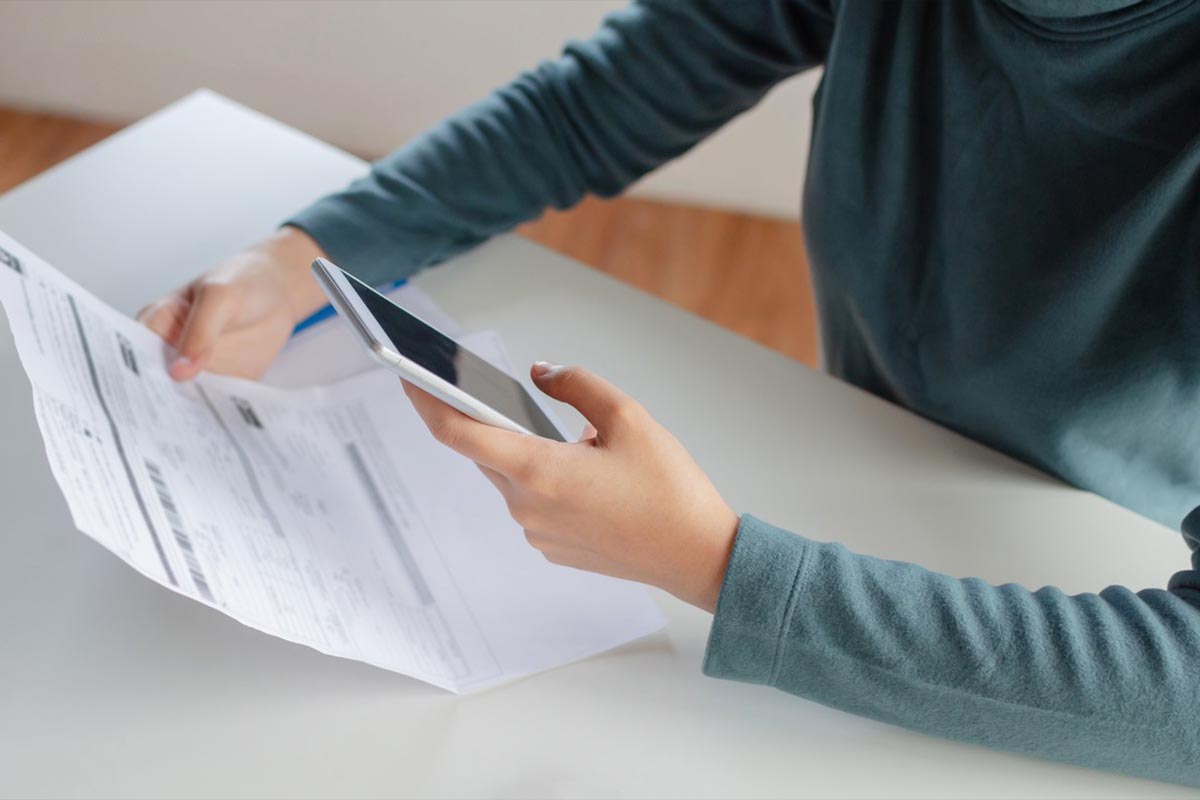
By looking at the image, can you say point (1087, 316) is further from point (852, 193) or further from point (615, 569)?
point (615, 569)

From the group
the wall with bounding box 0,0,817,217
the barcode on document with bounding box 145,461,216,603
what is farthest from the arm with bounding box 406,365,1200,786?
the wall with bounding box 0,0,817,217

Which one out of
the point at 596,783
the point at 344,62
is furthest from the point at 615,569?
the point at 344,62

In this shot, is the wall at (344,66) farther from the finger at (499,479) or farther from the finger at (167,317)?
the finger at (499,479)

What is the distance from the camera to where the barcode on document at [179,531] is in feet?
1.71

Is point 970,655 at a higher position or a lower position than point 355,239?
lower

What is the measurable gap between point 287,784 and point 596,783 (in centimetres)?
16

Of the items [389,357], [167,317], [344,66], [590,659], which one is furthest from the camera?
[344,66]

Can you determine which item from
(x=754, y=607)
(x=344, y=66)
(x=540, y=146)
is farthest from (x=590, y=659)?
(x=344, y=66)

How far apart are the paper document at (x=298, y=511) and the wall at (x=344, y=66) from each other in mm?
1255

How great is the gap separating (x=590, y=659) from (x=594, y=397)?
15 centimetres

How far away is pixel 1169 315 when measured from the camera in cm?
66

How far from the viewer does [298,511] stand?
0.63 m

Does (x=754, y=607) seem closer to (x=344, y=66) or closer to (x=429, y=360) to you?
(x=429, y=360)

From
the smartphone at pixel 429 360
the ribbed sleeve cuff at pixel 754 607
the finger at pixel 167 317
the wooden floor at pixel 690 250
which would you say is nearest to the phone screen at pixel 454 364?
the smartphone at pixel 429 360
